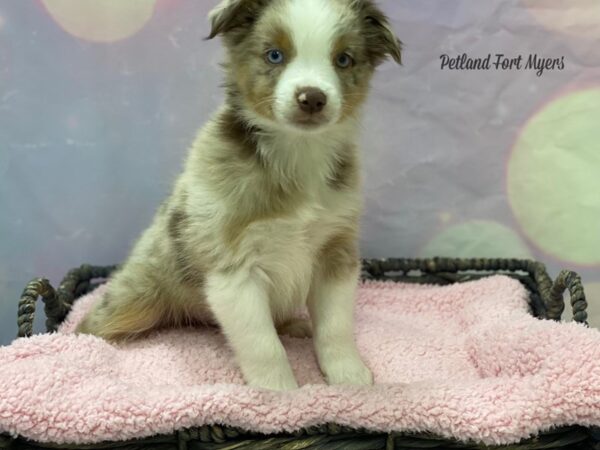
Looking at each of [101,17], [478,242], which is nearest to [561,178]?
[478,242]

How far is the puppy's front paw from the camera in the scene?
6.63 feet

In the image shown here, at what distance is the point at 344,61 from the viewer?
1868 millimetres

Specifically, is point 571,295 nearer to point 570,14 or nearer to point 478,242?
point 478,242

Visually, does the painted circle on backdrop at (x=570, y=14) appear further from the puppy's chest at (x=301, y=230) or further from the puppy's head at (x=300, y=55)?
the puppy's chest at (x=301, y=230)

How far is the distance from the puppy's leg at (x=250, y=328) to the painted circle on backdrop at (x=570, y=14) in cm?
166

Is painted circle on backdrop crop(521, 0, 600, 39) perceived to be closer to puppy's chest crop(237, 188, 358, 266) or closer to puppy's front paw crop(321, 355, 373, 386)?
puppy's chest crop(237, 188, 358, 266)

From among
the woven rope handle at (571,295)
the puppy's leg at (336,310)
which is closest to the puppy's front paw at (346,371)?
the puppy's leg at (336,310)

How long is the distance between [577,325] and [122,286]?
1483 millimetres

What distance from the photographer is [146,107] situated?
282cm

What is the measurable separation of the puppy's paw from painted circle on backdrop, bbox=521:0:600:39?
1541 mm

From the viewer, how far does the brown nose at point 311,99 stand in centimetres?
169

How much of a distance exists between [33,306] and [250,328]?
77 centimetres

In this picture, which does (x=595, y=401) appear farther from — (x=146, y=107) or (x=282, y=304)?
(x=146, y=107)

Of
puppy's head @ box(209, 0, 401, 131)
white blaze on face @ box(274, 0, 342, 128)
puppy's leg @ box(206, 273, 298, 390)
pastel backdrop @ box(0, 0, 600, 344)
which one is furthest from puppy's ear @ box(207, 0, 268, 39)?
pastel backdrop @ box(0, 0, 600, 344)
